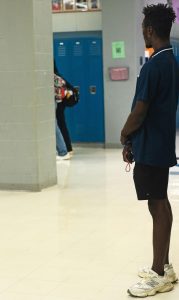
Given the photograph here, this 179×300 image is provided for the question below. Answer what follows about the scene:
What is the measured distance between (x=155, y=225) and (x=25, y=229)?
1.76m

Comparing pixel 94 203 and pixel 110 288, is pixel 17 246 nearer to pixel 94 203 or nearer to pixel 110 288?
pixel 110 288

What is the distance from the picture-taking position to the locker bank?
12.6ft

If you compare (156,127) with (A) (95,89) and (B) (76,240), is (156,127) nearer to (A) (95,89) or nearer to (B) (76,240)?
(B) (76,240)

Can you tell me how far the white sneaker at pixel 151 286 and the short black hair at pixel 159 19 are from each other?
138cm

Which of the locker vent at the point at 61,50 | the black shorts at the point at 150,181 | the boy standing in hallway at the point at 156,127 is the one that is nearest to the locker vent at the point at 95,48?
the locker vent at the point at 61,50

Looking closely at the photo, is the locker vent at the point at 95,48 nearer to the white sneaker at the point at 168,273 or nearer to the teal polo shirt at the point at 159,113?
the teal polo shirt at the point at 159,113

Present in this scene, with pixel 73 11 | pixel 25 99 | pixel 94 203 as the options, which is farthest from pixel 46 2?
pixel 73 11

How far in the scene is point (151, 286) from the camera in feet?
11.1

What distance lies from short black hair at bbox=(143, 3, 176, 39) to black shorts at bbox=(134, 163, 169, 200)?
2.45ft

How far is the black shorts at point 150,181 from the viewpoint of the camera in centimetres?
335

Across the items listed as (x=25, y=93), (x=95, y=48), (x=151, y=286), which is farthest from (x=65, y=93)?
(x=151, y=286)

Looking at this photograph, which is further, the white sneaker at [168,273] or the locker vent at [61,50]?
the locker vent at [61,50]

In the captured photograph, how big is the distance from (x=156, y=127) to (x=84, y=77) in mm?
6840

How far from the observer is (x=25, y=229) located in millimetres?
4898
